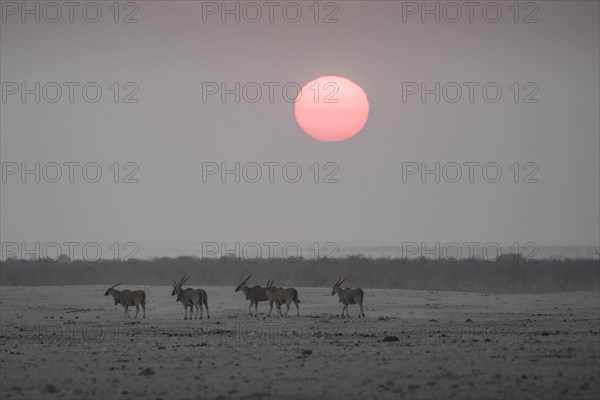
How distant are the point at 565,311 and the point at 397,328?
1139cm

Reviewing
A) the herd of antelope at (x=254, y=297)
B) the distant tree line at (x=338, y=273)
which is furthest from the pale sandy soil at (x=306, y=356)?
→ the distant tree line at (x=338, y=273)

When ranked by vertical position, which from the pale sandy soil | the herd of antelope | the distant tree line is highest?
the distant tree line

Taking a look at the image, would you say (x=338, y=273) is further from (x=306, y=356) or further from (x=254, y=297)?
(x=306, y=356)

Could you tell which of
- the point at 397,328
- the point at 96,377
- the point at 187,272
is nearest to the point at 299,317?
the point at 397,328

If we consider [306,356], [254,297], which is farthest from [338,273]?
[306,356]

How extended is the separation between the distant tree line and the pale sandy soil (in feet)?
Answer: 83.5

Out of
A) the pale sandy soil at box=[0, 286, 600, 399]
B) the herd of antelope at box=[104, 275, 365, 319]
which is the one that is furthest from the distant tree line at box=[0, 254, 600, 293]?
the pale sandy soil at box=[0, 286, 600, 399]

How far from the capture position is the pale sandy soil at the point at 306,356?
1692 centimetres

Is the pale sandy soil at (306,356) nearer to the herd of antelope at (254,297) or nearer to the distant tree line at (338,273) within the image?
the herd of antelope at (254,297)

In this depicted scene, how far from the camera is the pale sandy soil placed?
1692cm

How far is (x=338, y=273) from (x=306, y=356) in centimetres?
5389

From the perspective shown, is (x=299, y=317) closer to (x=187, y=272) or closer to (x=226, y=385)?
(x=226, y=385)

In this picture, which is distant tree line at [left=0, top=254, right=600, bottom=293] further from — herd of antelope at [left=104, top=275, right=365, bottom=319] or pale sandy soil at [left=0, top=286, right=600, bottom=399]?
pale sandy soil at [left=0, top=286, right=600, bottom=399]

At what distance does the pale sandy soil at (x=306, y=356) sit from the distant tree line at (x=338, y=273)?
83.5 feet
